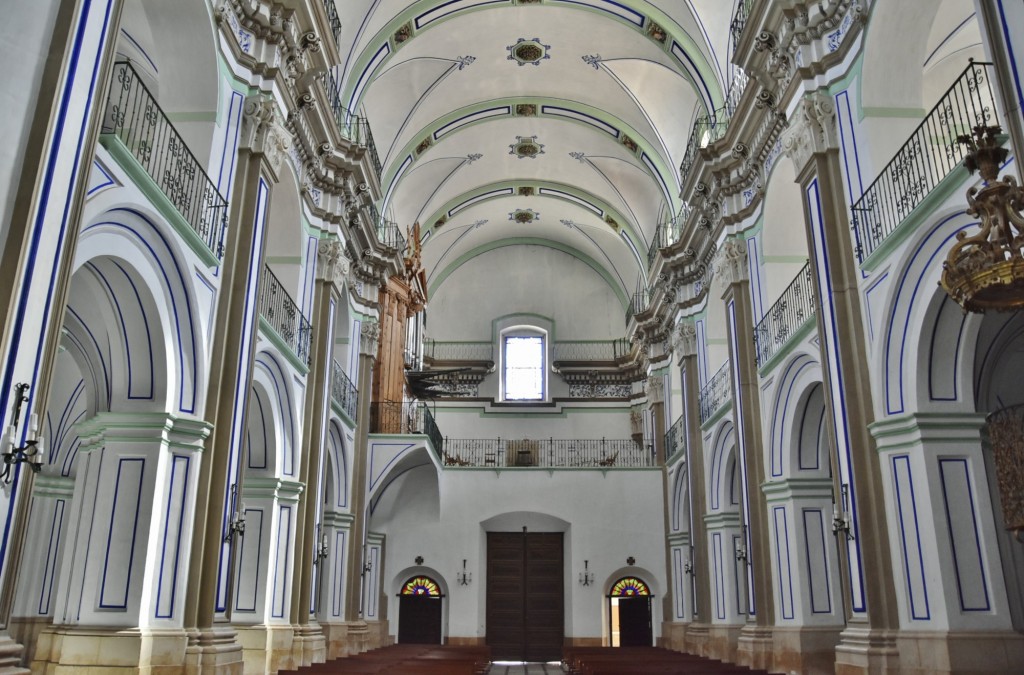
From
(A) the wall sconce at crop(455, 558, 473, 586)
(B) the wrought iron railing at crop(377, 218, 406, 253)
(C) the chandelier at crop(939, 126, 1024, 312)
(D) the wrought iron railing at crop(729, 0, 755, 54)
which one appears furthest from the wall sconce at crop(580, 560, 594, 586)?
(C) the chandelier at crop(939, 126, 1024, 312)

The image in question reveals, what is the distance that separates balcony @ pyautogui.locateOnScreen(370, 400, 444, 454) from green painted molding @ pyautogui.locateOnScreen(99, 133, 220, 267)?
1021cm

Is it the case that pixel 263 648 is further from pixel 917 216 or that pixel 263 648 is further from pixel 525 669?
pixel 917 216

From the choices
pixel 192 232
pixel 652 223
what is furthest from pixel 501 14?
pixel 192 232

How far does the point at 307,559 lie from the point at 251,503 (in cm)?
161

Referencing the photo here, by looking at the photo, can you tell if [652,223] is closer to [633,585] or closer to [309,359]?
[633,585]

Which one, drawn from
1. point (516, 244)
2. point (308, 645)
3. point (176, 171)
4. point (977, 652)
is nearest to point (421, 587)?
point (308, 645)

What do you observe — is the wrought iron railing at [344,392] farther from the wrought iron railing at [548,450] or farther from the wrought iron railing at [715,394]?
the wrought iron railing at [548,450]

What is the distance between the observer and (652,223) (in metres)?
24.9

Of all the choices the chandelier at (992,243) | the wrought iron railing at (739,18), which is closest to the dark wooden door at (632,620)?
the wrought iron railing at (739,18)

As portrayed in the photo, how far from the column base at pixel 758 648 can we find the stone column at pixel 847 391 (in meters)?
3.43

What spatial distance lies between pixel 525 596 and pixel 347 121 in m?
14.2

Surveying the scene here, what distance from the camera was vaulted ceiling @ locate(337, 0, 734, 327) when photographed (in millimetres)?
17719

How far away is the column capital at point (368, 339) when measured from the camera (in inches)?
783

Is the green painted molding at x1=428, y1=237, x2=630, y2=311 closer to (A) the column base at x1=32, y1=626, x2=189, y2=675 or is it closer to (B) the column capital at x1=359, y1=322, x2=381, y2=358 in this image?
(B) the column capital at x1=359, y1=322, x2=381, y2=358
